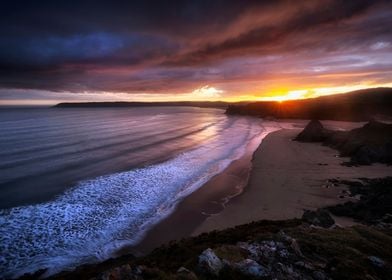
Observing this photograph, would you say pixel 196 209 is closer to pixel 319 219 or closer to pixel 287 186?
pixel 319 219

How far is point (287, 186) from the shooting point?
65.6 ft

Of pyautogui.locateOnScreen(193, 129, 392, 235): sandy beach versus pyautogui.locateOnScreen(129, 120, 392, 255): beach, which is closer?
pyautogui.locateOnScreen(129, 120, 392, 255): beach

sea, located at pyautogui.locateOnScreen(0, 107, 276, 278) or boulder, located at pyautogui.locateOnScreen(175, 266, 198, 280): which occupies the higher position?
boulder, located at pyautogui.locateOnScreen(175, 266, 198, 280)

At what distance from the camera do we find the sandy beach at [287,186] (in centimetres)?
1505

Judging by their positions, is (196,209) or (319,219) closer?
(319,219)

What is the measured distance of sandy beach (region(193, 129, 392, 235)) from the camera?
593 inches

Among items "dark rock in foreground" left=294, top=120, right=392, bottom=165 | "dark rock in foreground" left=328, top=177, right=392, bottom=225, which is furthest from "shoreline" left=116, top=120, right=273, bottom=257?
"dark rock in foreground" left=294, top=120, right=392, bottom=165

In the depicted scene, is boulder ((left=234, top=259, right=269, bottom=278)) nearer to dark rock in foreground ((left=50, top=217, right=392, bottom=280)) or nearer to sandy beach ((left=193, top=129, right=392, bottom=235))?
dark rock in foreground ((left=50, top=217, right=392, bottom=280))

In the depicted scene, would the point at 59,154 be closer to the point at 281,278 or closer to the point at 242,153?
the point at 242,153

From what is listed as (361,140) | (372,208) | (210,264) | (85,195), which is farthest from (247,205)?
(361,140)

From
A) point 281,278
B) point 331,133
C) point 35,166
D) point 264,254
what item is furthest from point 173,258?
point 331,133

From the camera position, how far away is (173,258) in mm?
7867

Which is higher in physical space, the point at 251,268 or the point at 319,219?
the point at 251,268

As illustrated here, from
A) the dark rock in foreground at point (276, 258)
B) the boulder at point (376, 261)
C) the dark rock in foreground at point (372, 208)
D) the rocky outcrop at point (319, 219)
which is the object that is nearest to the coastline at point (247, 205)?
the dark rock in foreground at point (276, 258)
